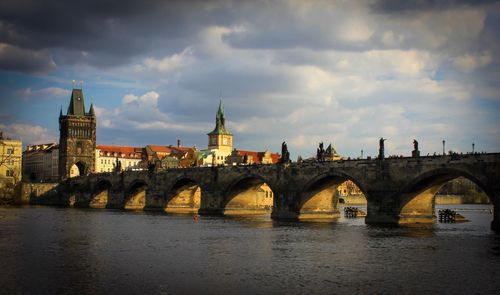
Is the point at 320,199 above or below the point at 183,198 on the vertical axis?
above

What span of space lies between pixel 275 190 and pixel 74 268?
48.4m

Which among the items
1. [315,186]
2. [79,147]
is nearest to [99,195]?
[79,147]

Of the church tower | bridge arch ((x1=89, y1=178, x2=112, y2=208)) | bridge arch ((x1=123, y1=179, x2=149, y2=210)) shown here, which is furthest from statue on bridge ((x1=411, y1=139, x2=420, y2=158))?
the church tower

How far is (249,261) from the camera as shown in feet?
132

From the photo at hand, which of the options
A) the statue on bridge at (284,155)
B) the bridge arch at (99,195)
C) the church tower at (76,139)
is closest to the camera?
the statue on bridge at (284,155)

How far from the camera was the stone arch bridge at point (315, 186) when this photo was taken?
60000 mm

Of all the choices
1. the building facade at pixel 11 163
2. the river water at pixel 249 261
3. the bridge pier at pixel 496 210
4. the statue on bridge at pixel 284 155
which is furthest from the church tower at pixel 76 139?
the bridge pier at pixel 496 210

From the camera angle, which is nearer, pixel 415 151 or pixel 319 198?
pixel 415 151

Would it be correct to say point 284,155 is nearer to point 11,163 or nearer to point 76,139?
point 11,163

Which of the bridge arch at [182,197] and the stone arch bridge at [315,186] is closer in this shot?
the stone arch bridge at [315,186]

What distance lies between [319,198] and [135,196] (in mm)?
53054

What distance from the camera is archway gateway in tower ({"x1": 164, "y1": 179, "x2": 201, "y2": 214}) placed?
10813cm

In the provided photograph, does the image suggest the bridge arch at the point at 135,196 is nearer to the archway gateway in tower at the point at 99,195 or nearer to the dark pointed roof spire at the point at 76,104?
the archway gateway in tower at the point at 99,195

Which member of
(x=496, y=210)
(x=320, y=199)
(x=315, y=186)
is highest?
(x=315, y=186)
